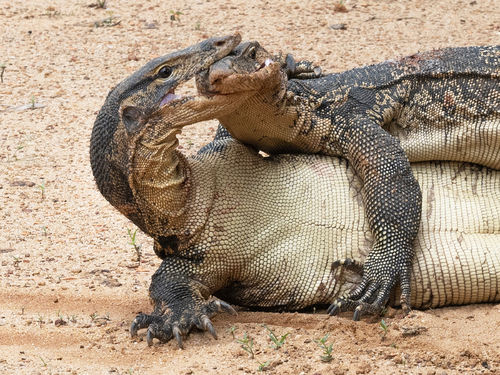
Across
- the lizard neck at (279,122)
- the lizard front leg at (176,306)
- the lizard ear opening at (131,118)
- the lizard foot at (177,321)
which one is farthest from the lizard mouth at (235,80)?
the lizard foot at (177,321)

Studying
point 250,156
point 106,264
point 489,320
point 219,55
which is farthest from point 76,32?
point 489,320

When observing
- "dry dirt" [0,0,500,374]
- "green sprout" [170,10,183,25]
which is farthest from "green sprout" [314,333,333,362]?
"green sprout" [170,10,183,25]

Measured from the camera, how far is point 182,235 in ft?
17.8

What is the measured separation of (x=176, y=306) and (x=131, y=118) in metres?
1.30

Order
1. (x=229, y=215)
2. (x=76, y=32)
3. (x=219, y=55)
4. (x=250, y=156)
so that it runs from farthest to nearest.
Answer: (x=76, y=32)
(x=250, y=156)
(x=229, y=215)
(x=219, y=55)

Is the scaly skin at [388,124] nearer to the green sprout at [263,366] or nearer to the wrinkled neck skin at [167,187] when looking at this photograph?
the wrinkled neck skin at [167,187]

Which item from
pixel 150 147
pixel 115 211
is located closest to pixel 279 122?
pixel 150 147

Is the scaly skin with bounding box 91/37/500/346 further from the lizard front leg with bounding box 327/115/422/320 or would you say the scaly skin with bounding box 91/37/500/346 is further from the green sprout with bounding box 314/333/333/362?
the green sprout with bounding box 314/333/333/362

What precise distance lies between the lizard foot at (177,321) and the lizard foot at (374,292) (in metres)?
0.78

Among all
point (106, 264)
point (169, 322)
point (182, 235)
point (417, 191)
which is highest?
point (417, 191)

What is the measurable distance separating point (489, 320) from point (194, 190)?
7.20ft

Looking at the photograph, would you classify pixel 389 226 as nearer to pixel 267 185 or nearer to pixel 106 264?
pixel 267 185

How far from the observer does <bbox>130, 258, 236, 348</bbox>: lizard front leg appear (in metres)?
5.02

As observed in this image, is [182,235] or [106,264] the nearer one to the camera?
[182,235]
